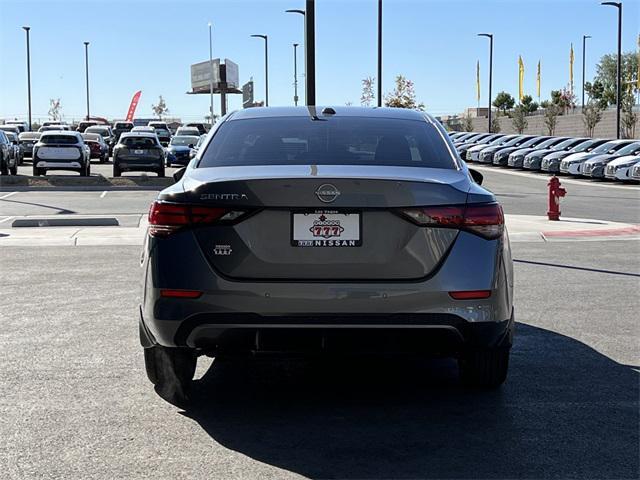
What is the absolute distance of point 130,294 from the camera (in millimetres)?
9742

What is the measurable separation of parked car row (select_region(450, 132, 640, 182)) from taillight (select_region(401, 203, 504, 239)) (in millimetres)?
22640

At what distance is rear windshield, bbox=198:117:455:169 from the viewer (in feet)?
18.9

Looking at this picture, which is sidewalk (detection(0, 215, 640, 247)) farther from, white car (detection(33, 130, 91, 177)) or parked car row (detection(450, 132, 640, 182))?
white car (detection(33, 130, 91, 177))

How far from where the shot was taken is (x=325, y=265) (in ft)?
16.4

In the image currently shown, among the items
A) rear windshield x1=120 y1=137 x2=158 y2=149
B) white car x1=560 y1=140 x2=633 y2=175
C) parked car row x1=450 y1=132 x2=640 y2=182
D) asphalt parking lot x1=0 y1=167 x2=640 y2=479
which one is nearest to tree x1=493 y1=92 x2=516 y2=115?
parked car row x1=450 y1=132 x2=640 y2=182

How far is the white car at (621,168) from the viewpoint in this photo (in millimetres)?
32062

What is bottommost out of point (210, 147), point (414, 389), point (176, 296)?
point (414, 389)

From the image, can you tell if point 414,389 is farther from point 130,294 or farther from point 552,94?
point 552,94

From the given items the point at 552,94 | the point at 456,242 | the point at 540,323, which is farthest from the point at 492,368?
the point at 552,94

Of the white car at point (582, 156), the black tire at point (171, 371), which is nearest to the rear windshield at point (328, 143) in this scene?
the black tire at point (171, 371)

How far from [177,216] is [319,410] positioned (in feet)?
4.42

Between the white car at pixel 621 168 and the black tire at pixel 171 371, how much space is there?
2835 cm

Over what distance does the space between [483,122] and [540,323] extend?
9612cm

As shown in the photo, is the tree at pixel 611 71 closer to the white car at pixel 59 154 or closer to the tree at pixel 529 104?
the tree at pixel 529 104
